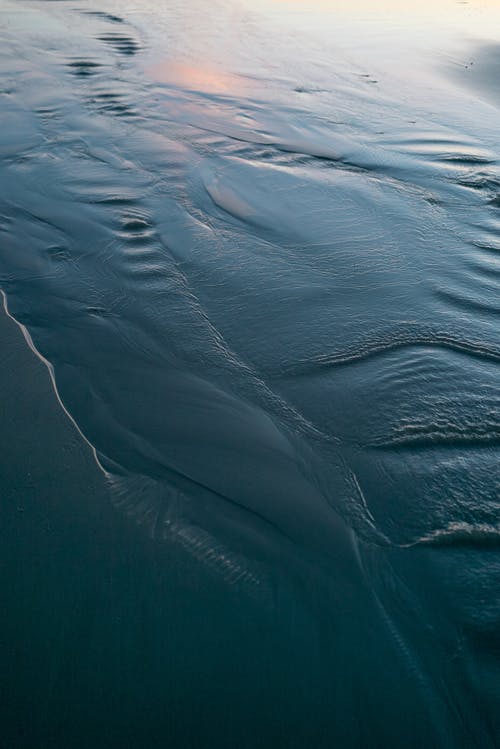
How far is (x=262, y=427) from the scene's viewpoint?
11.5 ft

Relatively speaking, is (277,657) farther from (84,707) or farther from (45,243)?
(45,243)

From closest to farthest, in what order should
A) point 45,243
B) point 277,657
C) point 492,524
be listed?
1. point 277,657
2. point 492,524
3. point 45,243

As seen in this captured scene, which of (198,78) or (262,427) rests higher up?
(198,78)

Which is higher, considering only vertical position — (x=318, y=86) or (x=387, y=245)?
(x=318, y=86)

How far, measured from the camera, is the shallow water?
2.37m

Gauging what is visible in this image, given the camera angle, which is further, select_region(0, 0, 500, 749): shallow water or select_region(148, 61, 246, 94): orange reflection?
select_region(148, 61, 246, 94): orange reflection

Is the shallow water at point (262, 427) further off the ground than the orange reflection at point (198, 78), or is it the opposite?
the orange reflection at point (198, 78)

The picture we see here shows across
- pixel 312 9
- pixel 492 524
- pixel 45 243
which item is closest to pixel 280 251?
pixel 45 243

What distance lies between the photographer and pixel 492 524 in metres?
2.97

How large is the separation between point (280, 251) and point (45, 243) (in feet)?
7.29

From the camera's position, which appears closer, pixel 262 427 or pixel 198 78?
pixel 262 427

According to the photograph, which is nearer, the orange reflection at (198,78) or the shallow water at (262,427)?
the shallow water at (262,427)

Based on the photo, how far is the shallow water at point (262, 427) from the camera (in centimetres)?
237

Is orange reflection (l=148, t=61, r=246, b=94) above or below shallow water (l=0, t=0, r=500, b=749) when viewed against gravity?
above
